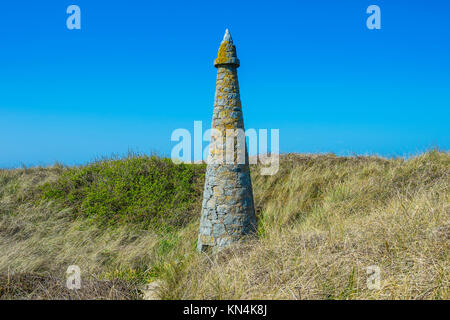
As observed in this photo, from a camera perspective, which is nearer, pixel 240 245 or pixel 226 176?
pixel 240 245

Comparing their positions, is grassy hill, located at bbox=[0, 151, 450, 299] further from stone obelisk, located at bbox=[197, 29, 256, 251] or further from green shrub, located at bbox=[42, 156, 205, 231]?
stone obelisk, located at bbox=[197, 29, 256, 251]

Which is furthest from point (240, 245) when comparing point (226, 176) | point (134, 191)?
point (134, 191)

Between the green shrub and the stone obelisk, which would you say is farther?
the green shrub

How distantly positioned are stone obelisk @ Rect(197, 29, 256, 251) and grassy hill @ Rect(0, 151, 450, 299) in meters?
0.47

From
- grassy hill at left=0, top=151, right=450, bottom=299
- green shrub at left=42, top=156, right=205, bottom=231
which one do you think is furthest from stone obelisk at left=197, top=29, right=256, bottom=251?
green shrub at left=42, top=156, right=205, bottom=231

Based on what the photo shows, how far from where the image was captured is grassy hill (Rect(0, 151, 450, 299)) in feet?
14.9

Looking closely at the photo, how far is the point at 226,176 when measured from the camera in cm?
668

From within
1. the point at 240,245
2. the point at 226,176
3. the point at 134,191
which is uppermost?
the point at 226,176

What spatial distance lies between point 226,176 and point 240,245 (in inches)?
58.4

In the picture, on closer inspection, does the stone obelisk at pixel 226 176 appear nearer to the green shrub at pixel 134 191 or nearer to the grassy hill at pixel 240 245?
the grassy hill at pixel 240 245

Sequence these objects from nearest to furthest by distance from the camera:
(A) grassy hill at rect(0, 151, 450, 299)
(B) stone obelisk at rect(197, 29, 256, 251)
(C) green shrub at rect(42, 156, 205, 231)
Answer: (A) grassy hill at rect(0, 151, 450, 299) → (B) stone obelisk at rect(197, 29, 256, 251) → (C) green shrub at rect(42, 156, 205, 231)

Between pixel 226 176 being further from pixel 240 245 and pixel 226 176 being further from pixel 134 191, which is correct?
pixel 134 191

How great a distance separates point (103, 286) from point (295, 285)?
10.8ft
